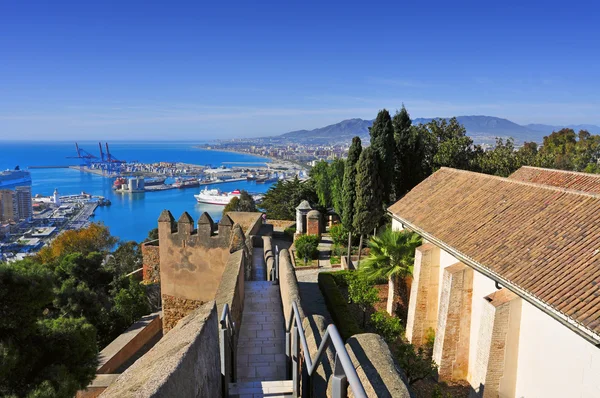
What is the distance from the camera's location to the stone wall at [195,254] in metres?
11.0

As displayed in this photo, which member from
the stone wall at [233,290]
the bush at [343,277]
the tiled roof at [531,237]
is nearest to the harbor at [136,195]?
the bush at [343,277]

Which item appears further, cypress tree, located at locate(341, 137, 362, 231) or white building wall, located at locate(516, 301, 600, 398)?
cypress tree, located at locate(341, 137, 362, 231)

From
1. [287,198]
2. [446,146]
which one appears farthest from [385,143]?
[287,198]

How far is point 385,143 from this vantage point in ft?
83.0

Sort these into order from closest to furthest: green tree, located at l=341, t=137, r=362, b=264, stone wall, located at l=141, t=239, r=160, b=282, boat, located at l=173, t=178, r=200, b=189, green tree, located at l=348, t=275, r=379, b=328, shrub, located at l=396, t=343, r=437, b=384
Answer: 1. shrub, located at l=396, t=343, r=437, b=384
2. green tree, located at l=348, t=275, r=379, b=328
3. stone wall, located at l=141, t=239, r=160, b=282
4. green tree, located at l=341, t=137, r=362, b=264
5. boat, located at l=173, t=178, r=200, b=189

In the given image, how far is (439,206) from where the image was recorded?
14.4 meters

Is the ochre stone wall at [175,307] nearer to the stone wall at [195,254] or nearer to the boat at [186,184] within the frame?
the stone wall at [195,254]

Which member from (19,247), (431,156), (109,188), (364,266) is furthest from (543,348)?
(109,188)

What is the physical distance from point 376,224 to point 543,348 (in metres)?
12.4

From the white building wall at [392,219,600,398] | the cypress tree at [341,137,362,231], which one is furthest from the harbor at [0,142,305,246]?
the white building wall at [392,219,600,398]

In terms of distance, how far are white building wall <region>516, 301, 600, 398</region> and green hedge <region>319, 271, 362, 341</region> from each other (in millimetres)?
4873

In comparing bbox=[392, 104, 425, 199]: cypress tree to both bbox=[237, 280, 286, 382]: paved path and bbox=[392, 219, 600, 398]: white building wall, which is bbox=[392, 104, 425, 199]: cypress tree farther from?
bbox=[237, 280, 286, 382]: paved path

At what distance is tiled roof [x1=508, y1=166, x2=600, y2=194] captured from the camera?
13664 mm

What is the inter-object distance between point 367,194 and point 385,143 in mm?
6634
